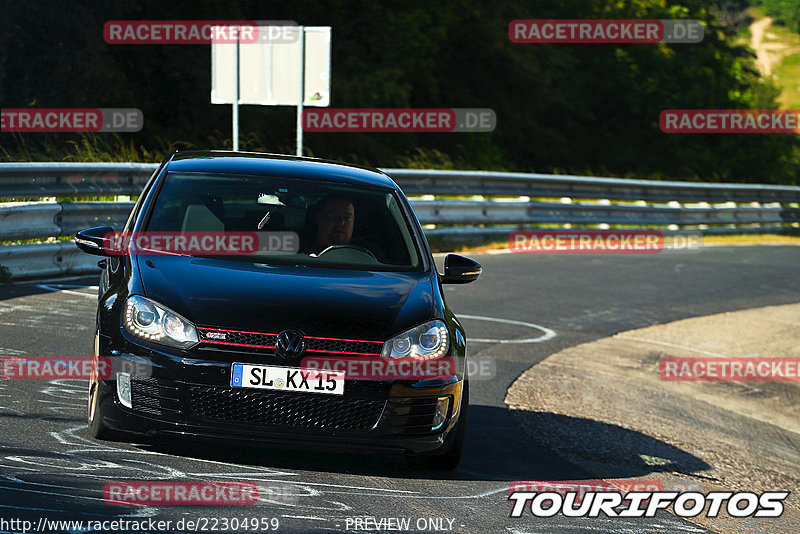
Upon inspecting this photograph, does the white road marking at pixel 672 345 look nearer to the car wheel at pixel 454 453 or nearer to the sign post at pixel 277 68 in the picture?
the sign post at pixel 277 68

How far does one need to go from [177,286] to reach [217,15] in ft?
83.1

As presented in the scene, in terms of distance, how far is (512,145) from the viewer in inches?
1635

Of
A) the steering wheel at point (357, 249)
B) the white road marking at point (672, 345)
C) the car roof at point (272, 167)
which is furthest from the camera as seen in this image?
the white road marking at point (672, 345)

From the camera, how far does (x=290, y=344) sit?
17.2 feet

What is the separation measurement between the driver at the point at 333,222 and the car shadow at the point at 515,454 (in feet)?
3.81

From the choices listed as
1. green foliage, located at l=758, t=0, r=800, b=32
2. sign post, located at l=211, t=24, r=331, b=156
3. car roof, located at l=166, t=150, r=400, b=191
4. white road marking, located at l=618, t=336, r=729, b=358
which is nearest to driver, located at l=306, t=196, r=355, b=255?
car roof, located at l=166, t=150, r=400, b=191

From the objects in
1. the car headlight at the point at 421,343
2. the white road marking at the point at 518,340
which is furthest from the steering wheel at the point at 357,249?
the white road marking at the point at 518,340

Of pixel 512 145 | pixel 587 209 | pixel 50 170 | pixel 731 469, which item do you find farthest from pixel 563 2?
pixel 731 469

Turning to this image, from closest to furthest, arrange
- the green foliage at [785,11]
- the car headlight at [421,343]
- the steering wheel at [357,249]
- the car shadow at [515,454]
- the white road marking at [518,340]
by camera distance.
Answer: the car headlight at [421,343] → the car shadow at [515,454] → the steering wheel at [357,249] → the white road marking at [518,340] → the green foliage at [785,11]

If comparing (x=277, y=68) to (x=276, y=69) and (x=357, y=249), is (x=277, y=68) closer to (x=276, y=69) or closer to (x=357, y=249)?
(x=276, y=69)

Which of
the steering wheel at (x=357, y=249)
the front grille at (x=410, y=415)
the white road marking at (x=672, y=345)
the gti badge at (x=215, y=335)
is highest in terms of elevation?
the steering wheel at (x=357, y=249)

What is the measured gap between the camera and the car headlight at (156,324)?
5.27 metres

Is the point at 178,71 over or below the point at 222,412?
over

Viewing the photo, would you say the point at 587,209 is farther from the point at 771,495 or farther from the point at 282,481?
the point at 282,481
